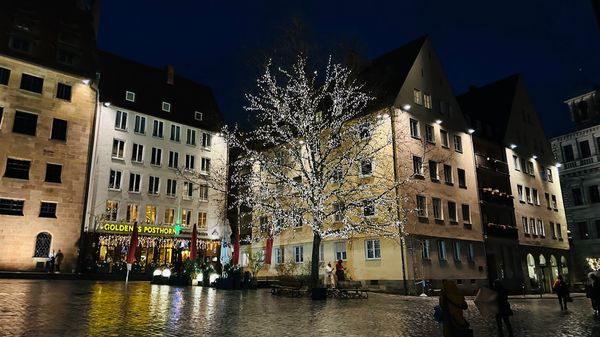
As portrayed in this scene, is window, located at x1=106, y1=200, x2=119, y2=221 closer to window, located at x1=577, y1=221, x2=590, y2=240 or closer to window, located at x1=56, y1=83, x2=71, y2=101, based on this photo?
window, located at x1=56, y1=83, x2=71, y2=101

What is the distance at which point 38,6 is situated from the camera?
39.3 meters

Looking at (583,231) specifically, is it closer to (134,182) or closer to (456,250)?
(456,250)

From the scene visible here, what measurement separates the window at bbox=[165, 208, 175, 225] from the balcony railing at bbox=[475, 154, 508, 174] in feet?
98.2

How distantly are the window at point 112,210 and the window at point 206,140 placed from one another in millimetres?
12343

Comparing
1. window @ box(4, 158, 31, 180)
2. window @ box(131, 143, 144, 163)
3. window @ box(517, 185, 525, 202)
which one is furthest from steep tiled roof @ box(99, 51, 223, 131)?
window @ box(517, 185, 525, 202)

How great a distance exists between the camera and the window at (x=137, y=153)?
1693 inches

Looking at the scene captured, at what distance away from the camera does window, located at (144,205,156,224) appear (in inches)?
1683

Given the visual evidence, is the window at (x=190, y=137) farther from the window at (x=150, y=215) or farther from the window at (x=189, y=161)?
the window at (x=150, y=215)

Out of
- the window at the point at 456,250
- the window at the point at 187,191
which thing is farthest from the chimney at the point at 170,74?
the window at the point at 456,250

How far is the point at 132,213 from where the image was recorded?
41906 mm

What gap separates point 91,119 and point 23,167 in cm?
712

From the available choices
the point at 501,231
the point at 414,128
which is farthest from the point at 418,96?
the point at 501,231

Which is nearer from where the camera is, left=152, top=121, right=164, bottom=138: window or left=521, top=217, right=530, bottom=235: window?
left=521, top=217, right=530, bottom=235: window

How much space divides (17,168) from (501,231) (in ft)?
137
